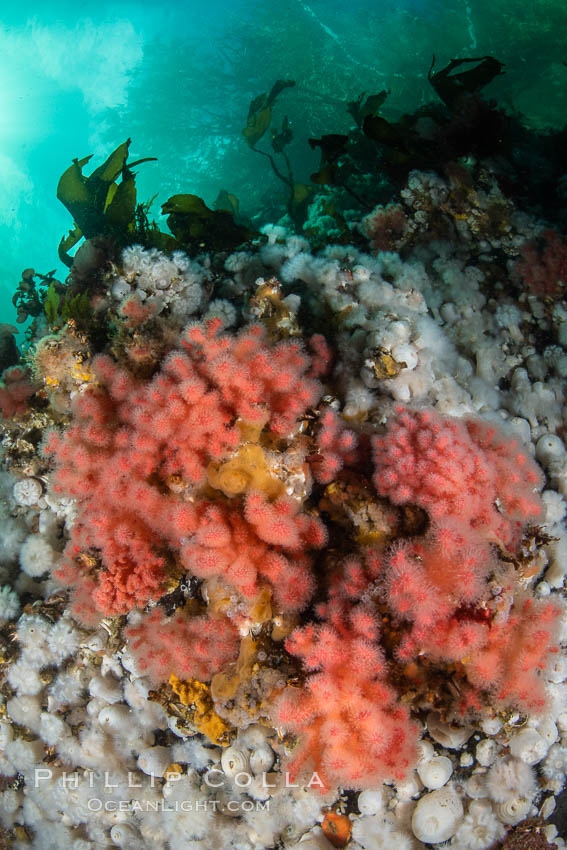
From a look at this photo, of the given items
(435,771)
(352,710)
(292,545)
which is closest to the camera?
(352,710)

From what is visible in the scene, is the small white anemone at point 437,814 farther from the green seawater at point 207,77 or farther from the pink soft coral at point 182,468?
the green seawater at point 207,77

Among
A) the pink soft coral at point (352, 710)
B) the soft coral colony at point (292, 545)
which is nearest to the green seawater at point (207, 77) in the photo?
the soft coral colony at point (292, 545)

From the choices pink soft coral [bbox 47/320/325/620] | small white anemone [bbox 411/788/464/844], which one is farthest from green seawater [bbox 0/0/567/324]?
small white anemone [bbox 411/788/464/844]

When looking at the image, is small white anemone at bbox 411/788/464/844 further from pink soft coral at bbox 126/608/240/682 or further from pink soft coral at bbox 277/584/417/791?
pink soft coral at bbox 126/608/240/682

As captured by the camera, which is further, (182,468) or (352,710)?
(182,468)

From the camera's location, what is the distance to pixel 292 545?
319 cm

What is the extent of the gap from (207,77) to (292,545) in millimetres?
28696

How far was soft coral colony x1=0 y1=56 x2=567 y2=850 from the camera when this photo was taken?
9.36 ft

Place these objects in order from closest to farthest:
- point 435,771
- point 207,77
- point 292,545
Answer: point 292,545 < point 435,771 < point 207,77

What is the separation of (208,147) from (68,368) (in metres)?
24.1

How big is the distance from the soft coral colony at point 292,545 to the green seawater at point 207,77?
8.19 m

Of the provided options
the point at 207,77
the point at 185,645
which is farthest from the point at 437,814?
the point at 207,77

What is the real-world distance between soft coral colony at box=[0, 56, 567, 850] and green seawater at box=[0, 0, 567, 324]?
8192mm

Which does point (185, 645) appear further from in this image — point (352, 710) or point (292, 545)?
point (352, 710)
